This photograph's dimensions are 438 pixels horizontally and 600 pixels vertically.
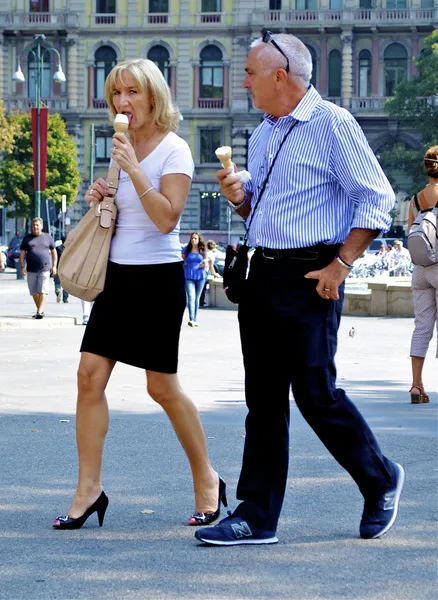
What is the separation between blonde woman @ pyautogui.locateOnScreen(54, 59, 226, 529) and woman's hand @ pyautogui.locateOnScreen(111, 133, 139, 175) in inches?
3.1

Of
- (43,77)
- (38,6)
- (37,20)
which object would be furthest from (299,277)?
(38,6)

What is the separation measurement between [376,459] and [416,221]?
5.01m

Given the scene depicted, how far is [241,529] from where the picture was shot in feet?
16.9

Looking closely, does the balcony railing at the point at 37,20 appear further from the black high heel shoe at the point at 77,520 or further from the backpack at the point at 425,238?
the black high heel shoe at the point at 77,520

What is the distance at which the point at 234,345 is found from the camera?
18141mm

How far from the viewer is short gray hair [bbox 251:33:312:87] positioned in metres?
5.18

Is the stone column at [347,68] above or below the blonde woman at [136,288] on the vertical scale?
above

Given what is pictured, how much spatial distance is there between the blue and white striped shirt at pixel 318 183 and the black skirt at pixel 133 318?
496mm

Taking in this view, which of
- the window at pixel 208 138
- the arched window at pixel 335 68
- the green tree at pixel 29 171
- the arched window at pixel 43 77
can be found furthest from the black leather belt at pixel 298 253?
the arched window at pixel 43 77

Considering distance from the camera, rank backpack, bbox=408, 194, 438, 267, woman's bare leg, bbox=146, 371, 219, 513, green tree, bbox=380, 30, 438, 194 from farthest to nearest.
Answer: green tree, bbox=380, 30, 438, 194, backpack, bbox=408, 194, 438, 267, woman's bare leg, bbox=146, 371, 219, 513

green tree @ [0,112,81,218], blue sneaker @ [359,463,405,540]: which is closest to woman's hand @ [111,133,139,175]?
blue sneaker @ [359,463,405,540]

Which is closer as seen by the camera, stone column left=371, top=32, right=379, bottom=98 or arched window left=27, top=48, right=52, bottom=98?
stone column left=371, top=32, right=379, bottom=98

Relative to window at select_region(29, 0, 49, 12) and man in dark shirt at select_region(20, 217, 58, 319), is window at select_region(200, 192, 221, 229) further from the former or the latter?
man in dark shirt at select_region(20, 217, 58, 319)

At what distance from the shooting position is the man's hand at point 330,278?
5.00m
